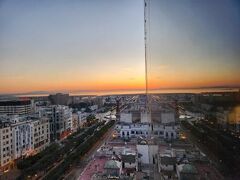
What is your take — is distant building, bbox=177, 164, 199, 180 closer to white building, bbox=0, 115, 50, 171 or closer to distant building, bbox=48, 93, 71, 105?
white building, bbox=0, 115, 50, 171

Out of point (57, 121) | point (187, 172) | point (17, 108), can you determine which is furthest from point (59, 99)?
point (187, 172)

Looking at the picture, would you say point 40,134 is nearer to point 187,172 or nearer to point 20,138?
point 20,138

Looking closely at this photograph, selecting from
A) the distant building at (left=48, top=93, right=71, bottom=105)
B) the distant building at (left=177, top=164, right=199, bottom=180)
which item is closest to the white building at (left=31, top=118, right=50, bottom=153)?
the distant building at (left=48, top=93, right=71, bottom=105)

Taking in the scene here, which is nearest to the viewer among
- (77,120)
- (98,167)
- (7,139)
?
(98,167)

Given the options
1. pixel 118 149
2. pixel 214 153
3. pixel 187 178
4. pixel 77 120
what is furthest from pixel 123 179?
pixel 77 120

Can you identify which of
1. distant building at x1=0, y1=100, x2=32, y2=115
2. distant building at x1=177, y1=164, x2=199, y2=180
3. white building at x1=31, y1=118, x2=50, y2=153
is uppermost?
distant building at x1=177, y1=164, x2=199, y2=180

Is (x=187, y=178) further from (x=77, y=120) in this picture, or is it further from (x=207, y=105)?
(x=77, y=120)

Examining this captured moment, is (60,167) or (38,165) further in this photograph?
(38,165)

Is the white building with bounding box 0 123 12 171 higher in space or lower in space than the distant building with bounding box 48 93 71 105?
lower
